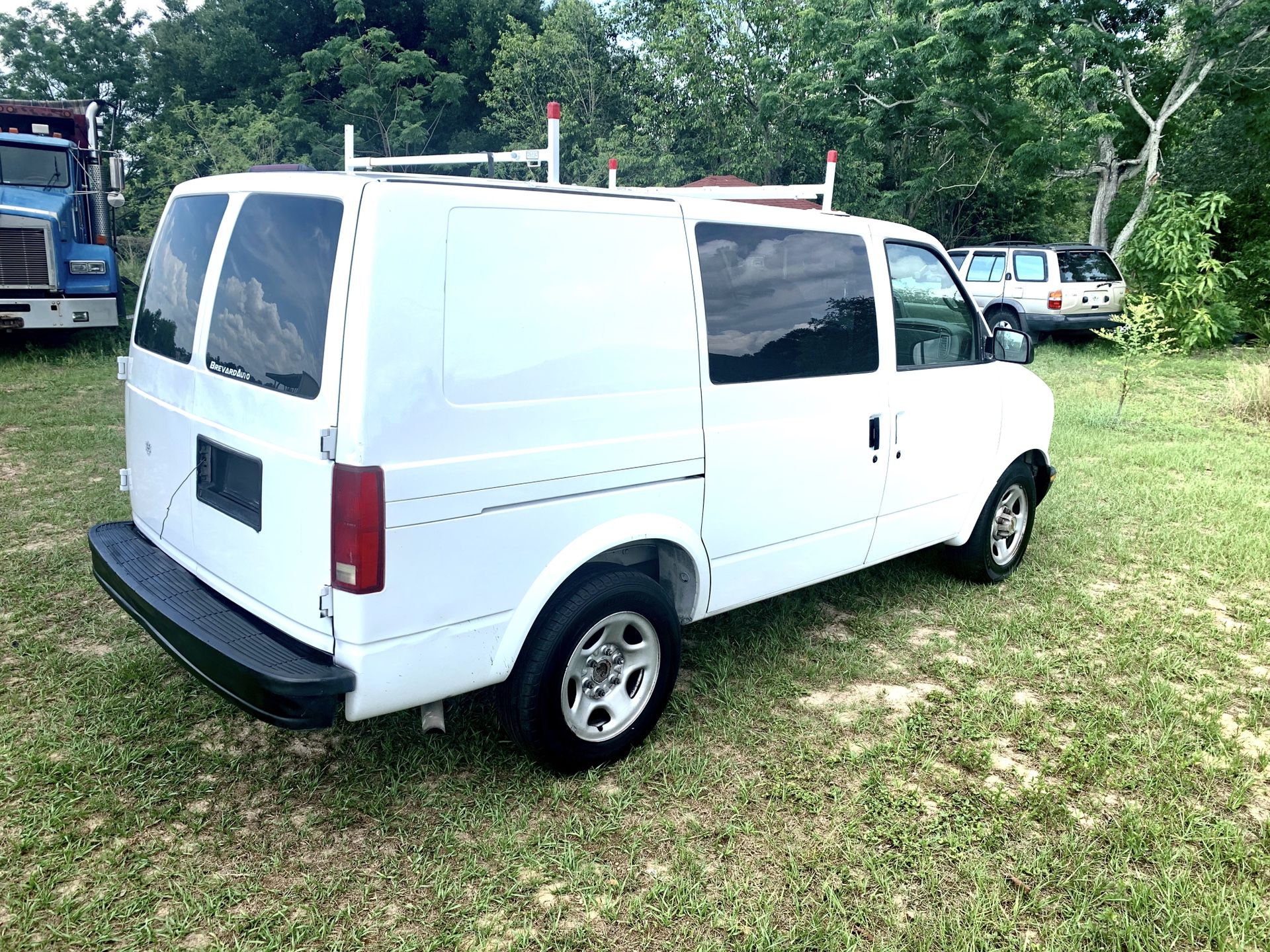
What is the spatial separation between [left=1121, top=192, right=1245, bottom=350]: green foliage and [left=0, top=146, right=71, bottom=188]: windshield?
55.8 ft

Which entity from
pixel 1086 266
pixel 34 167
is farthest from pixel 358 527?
pixel 1086 266

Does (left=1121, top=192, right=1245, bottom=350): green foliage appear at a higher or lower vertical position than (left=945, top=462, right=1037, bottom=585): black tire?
higher

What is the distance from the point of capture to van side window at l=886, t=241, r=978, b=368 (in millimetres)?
4484

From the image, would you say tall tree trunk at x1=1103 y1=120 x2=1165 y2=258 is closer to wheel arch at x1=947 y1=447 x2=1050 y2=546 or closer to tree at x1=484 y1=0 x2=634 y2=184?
tree at x1=484 y1=0 x2=634 y2=184

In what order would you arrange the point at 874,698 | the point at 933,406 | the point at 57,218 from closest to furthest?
the point at 874,698
the point at 933,406
the point at 57,218

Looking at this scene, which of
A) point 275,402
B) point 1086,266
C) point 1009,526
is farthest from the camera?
point 1086,266

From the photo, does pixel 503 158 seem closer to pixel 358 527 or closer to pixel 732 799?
pixel 358 527

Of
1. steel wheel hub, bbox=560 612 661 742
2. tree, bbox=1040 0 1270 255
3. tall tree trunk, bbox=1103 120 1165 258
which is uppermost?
tree, bbox=1040 0 1270 255

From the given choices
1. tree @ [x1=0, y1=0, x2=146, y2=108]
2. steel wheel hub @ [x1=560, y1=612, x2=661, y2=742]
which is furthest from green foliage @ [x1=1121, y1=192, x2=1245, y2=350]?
tree @ [x1=0, y1=0, x2=146, y2=108]

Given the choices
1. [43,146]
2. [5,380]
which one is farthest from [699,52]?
[5,380]

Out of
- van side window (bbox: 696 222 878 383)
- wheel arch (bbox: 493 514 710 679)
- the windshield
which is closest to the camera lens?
wheel arch (bbox: 493 514 710 679)

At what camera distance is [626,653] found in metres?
3.48

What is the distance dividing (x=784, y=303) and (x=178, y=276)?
2425 millimetres

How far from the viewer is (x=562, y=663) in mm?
3156
